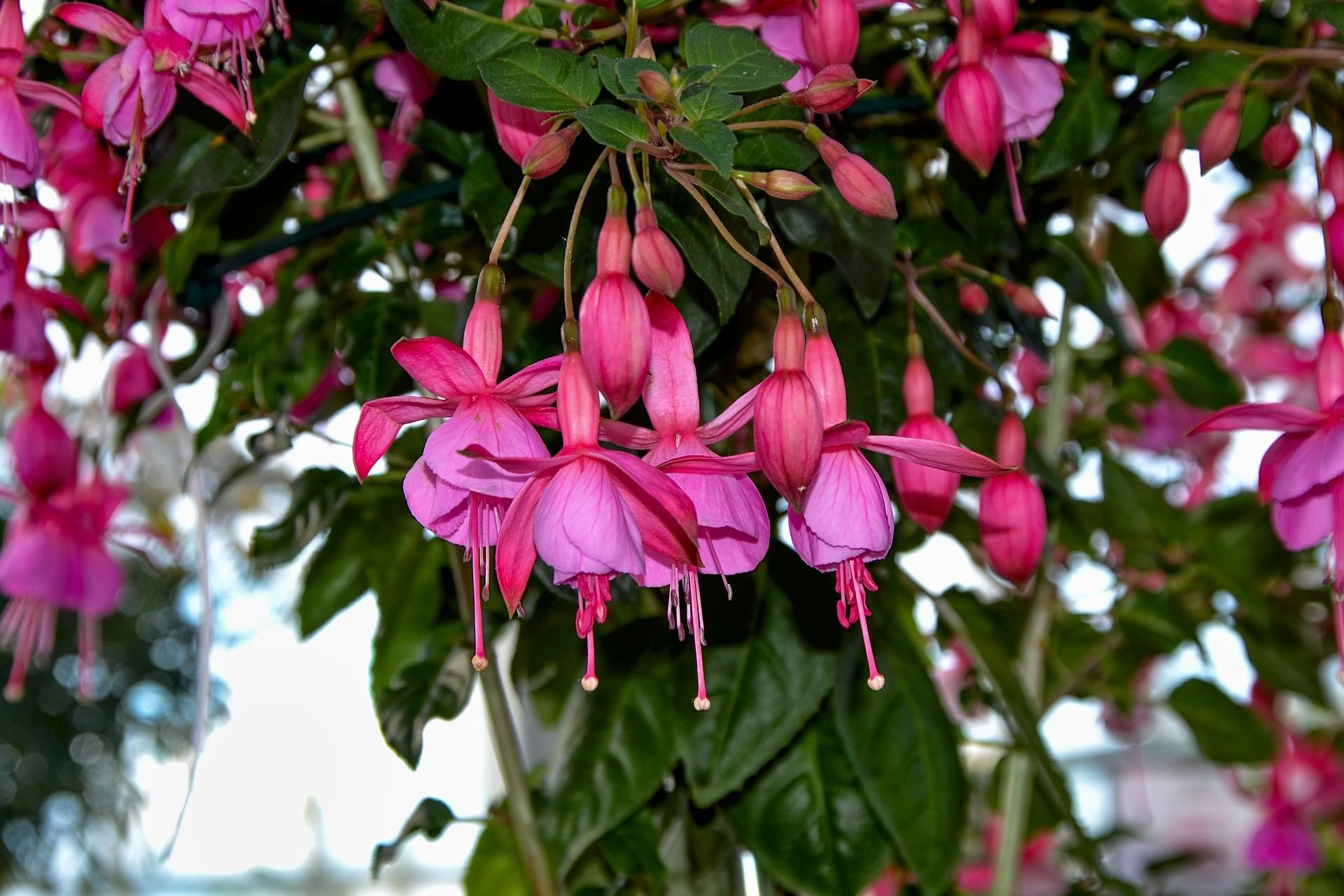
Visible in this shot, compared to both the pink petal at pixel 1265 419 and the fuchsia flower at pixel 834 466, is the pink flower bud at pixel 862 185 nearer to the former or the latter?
the fuchsia flower at pixel 834 466

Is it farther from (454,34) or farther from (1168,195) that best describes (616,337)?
(1168,195)

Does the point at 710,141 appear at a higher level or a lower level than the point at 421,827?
higher

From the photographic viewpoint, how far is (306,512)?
60 cm

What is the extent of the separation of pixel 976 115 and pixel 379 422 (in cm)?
25

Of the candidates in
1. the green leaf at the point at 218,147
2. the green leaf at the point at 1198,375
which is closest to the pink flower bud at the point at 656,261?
the green leaf at the point at 218,147

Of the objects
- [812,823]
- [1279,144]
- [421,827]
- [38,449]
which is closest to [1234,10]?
[1279,144]

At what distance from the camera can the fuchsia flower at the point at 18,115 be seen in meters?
0.46

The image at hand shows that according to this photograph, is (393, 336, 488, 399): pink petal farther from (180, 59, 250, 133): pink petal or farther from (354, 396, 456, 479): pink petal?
(180, 59, 250, 133): pink petal

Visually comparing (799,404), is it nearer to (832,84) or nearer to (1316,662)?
(832,84)

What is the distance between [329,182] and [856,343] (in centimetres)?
46

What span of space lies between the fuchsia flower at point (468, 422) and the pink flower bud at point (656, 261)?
0.14ft

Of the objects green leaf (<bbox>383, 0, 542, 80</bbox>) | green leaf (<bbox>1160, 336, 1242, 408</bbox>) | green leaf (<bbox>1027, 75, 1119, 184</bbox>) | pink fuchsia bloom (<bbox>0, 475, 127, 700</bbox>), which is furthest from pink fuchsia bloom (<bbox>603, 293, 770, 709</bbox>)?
green leaf (<bbox>1160, 336, 1242, 408</bbox>)

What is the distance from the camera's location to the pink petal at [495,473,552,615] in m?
0.35

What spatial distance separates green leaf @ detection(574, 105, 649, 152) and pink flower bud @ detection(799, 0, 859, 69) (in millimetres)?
111
